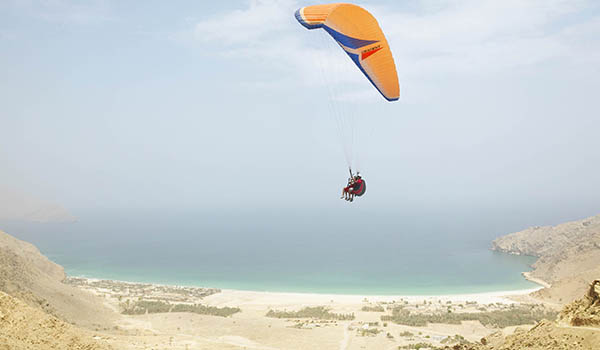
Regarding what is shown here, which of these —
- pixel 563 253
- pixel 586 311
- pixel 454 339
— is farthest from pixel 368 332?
pixel 563 253

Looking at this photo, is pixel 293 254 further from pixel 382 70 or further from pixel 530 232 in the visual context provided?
pixel 382 70

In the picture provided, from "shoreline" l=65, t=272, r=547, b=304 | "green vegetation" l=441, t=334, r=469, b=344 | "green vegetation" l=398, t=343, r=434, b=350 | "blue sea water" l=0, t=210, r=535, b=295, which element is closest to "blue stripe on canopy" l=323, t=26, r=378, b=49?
"green vegetation" l=398, t=343, r=434, b=350

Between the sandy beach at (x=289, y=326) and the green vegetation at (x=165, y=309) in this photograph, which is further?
the green vegetation at (x=165, y=309)

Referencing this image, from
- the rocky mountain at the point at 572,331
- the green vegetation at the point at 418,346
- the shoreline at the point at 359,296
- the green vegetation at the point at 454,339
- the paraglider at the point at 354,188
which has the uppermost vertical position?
the paraglider at the point at 354,188

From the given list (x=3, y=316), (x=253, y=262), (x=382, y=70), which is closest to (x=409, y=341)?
(x=382, y=70)

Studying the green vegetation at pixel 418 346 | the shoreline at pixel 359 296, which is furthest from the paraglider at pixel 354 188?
the shoreline at pixel 359 296

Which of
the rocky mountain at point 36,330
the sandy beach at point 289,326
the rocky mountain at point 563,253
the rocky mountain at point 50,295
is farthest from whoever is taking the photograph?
the rocky mountain at point 563,253

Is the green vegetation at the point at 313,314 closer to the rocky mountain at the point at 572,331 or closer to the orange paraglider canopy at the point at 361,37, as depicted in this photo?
the orange paraglider canopy at the point at 361,37
